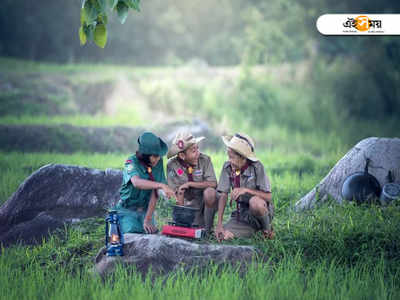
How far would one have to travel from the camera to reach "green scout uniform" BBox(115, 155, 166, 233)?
500cm

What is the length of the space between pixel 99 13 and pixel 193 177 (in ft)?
5.69

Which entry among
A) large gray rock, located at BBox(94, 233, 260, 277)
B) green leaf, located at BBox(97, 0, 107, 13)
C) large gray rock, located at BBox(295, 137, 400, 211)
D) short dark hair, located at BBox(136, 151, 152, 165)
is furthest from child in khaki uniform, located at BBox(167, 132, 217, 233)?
large gray rock, located at BBox(295, 137, 400, 211)

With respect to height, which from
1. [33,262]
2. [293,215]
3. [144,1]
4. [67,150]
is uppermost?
→ [144,1]

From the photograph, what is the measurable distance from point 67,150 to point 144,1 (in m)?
15.0

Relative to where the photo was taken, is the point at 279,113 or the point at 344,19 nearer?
the point at 344,19

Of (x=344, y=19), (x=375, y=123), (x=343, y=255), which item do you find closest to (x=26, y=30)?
(x=375, y=123)

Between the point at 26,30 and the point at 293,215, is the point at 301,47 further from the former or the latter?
the point at 293,215

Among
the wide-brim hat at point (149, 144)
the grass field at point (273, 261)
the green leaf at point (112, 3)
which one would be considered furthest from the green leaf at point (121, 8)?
the grass field at point (273, 261)

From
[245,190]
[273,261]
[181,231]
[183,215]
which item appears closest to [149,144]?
[183,215]

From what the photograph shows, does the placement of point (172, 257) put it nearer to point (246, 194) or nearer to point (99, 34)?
point (246, 194)

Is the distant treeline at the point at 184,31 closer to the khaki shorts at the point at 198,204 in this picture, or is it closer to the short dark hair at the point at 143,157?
the khaki shorts at the point at 198,204

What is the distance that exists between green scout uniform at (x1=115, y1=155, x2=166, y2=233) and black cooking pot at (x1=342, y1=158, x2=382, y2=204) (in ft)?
7.57

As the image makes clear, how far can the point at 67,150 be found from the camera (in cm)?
1088

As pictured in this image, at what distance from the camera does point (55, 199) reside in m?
6.18
